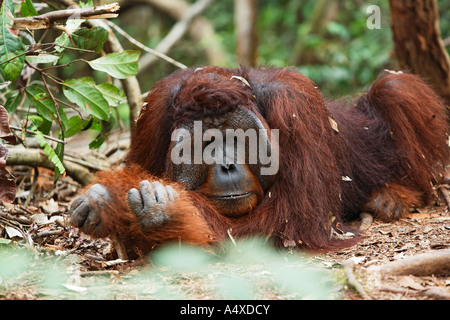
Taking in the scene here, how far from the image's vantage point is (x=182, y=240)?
3.43m

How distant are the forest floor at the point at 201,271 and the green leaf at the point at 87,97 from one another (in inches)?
35.1

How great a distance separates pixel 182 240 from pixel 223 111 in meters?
0.94

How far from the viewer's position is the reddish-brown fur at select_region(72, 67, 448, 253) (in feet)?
11.8

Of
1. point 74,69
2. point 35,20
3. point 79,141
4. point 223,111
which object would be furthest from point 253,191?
point 74,69

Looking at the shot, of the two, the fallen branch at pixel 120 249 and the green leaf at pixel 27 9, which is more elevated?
the green leaf at pixel 27 9

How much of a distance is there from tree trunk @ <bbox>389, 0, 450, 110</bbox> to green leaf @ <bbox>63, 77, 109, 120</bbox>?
11.0 feet

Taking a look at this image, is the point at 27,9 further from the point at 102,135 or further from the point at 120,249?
the point at 120,249

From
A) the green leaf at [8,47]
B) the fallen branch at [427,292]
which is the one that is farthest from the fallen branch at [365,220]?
the green leaf at [8,47]

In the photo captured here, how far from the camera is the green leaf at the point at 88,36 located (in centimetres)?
407
